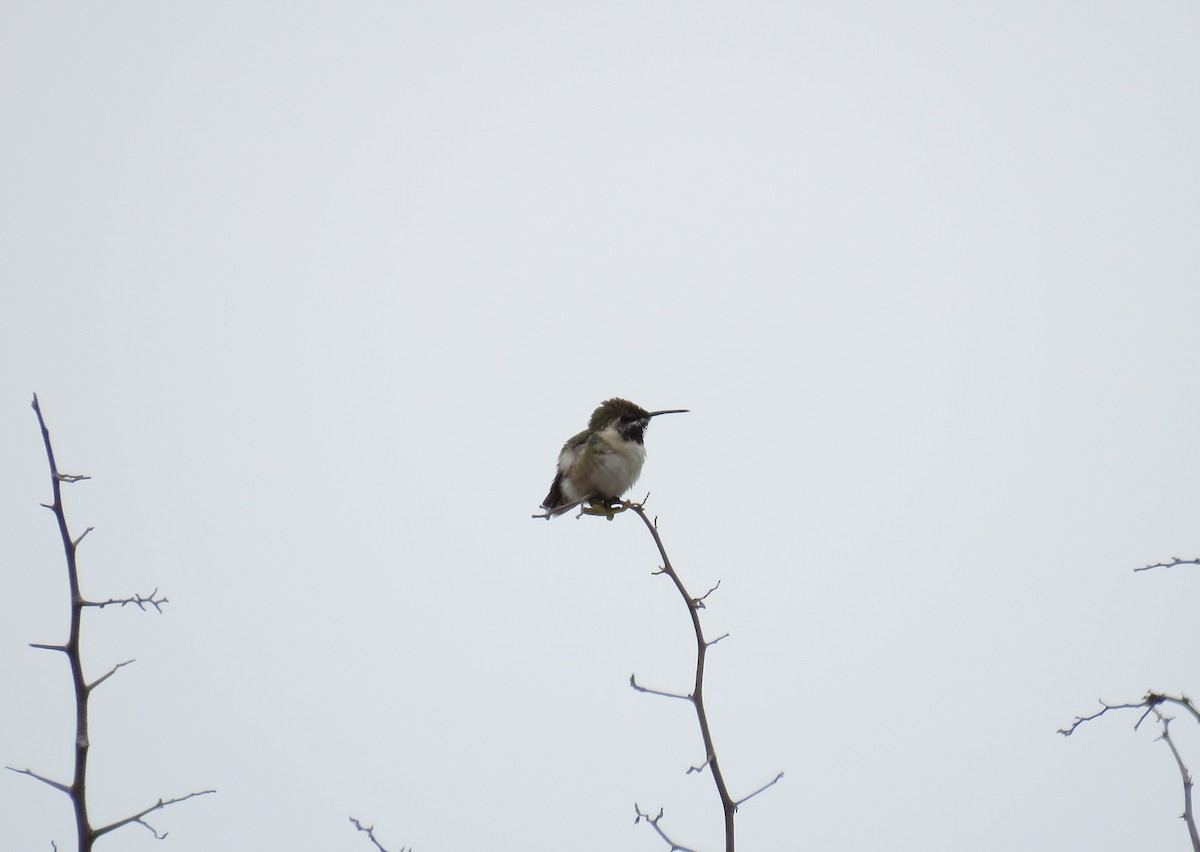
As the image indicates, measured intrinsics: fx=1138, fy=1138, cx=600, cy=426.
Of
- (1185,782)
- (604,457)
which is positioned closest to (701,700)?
(1185,782)

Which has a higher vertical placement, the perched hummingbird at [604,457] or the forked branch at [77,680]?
the perched hummingbird at [604,457]

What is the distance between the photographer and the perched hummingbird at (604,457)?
942 centimetres

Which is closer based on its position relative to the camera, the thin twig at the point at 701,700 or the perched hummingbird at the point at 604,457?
the thin twig at the point at 701,700

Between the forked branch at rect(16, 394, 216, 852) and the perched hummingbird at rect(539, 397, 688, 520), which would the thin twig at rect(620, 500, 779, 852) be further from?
the perched hummingbird at rect(539, 397, 688, 520)

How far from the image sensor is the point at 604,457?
9.47 meters

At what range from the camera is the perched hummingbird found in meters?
9.42

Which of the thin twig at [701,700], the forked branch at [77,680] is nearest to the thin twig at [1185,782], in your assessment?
the thin twig at [701,700]

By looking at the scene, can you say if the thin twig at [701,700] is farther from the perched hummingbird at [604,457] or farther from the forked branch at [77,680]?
the perched hummingbird at [604,457]

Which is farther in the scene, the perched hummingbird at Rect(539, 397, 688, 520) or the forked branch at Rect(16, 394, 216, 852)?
the perched hummingbird at Rect(539, 397, 688, 520)

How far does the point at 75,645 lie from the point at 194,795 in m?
0.69

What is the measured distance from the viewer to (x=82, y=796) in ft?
9.14

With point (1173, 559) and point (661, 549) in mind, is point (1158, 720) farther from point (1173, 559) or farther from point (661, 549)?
point (661, 549)

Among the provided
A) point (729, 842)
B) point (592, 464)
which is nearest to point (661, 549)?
point (729, 842)

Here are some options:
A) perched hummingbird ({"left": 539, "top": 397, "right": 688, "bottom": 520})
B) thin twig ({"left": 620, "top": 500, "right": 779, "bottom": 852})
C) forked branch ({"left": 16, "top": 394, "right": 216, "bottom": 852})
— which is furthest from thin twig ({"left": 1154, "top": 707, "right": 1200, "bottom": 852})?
perched hummingbird ({"left": 539, "top": 397, "right": 688, "bottom": 520})
